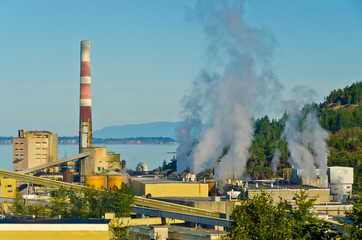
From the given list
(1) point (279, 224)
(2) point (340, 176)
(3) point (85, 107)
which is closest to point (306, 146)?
(2) point (340, 176)

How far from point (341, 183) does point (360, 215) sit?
130 feet

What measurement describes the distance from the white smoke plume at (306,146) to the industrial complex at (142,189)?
2.68 feet

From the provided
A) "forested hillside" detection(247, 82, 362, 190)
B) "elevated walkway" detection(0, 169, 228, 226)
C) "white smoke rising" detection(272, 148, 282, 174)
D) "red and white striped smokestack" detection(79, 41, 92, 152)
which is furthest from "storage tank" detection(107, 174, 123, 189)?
"white smoke rising" detection(272, 148, 282, 174)

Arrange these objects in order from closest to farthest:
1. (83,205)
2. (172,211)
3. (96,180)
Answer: (172,211) → (83,205) → (96,180)

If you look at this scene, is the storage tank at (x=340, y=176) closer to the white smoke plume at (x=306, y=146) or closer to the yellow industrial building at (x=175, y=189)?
the white smoke plume at (x=306, y=146)

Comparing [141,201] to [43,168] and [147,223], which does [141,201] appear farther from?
[43,168]

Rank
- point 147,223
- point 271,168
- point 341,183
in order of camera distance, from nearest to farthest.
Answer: point 147,223
point 341,183
point 271,168

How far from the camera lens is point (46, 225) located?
35219 mm

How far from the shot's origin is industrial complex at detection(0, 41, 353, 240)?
120 feet


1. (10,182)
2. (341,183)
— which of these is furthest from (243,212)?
(10,182)

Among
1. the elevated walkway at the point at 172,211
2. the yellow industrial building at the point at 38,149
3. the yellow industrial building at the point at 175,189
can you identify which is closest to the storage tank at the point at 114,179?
the yellow industrial building at the point at 175,189

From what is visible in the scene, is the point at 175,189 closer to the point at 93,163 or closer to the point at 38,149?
the point at 93,163

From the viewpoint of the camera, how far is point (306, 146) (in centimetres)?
8281

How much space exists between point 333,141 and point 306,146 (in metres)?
26.0
